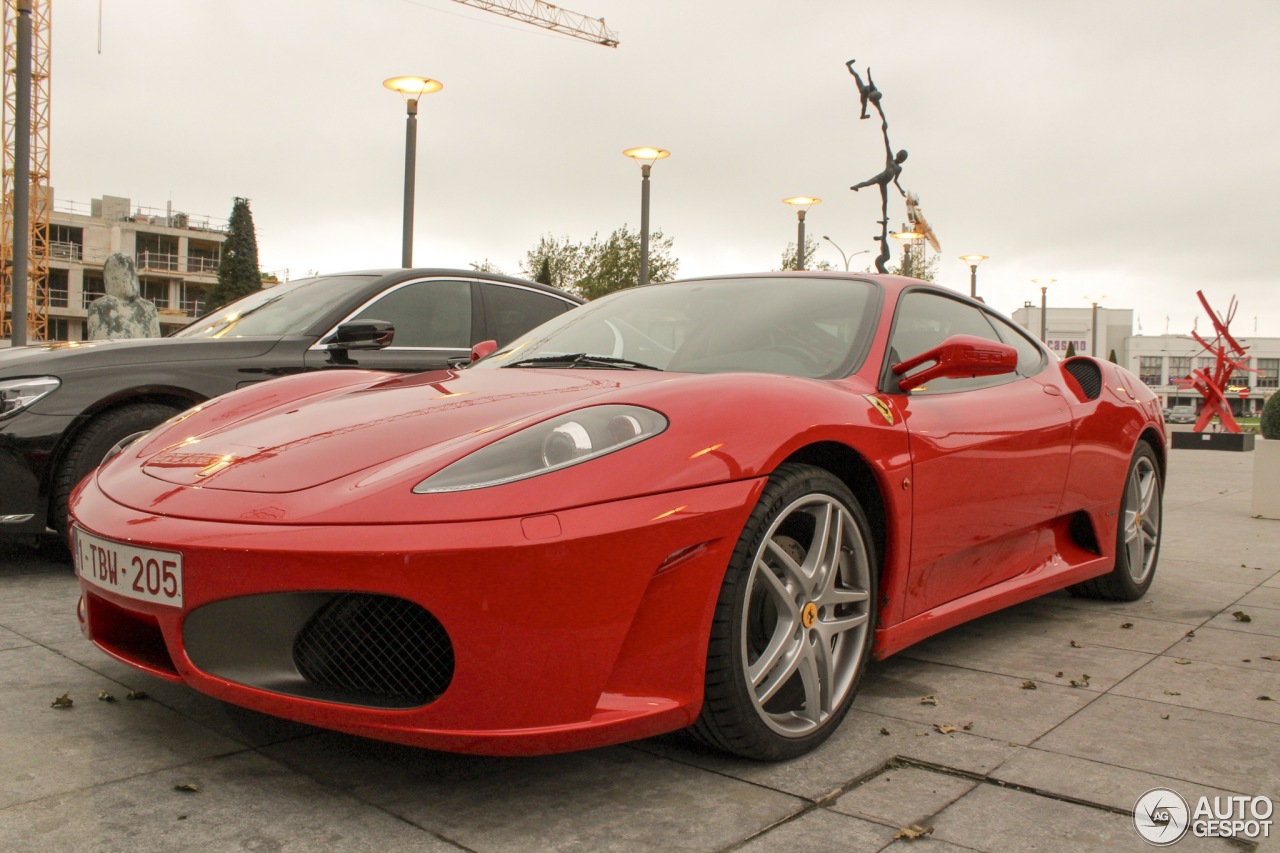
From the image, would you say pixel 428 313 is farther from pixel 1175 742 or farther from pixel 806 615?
pixel 1175 742

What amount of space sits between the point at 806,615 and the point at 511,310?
3.91 metres

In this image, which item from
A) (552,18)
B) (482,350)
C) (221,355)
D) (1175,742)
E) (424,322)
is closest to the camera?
(1175,742)

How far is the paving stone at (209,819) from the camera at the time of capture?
2010 millimetres

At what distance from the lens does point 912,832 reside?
6.98 ft

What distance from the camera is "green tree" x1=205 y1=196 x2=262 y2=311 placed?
5225cm

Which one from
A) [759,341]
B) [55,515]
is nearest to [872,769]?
[759,341]

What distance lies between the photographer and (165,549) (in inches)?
88.3

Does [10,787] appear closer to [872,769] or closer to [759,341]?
[872,769]

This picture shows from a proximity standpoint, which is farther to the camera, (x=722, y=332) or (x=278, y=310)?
(x=278, y=310)

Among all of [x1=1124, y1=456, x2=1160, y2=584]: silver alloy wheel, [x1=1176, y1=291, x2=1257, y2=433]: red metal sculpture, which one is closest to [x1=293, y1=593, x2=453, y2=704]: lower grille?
[x1=1124, y1=456, x2=1160, y2=584]: silver alloy wheel

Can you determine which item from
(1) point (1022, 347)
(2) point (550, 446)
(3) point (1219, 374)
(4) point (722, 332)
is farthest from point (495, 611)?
(3) point (1219, 374)

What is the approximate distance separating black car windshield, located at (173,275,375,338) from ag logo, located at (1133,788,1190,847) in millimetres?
4241

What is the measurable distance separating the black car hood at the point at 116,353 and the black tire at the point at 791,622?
3.27m

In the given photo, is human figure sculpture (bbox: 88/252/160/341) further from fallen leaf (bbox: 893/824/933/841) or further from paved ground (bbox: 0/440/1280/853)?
fallen leaf (bbox: 893/824/933/841)
